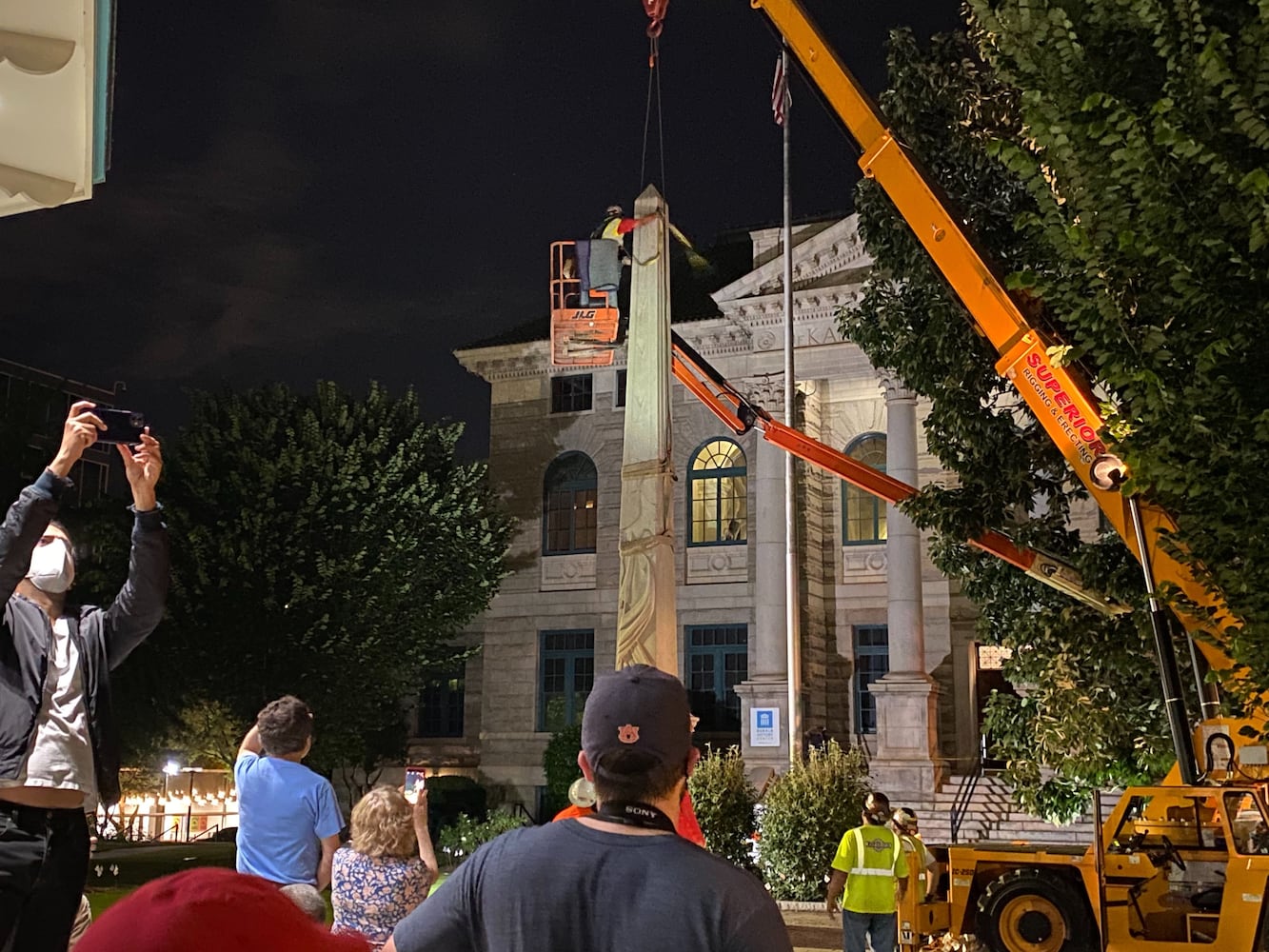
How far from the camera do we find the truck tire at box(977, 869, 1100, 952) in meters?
11.5

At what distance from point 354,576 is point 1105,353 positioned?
2204cm

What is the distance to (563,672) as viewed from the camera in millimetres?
37906

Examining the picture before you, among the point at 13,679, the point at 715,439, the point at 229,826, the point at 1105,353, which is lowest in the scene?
the point at 229,826

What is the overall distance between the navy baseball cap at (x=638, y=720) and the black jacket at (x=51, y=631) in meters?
1.96

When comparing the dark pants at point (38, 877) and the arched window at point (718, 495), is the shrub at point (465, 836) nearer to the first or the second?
the arched window at point (718, 495)

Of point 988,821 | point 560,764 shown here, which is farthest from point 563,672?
point 988,821

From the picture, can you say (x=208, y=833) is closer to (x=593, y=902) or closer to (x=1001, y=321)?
(x=1001, y=321)

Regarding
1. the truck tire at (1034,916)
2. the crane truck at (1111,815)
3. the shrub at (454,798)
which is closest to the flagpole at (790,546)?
the crane truck at (1111,815)

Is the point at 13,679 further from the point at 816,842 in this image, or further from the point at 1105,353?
the point at 816,842

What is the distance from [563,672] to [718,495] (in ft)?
22.0

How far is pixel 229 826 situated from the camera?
32562 millimetres

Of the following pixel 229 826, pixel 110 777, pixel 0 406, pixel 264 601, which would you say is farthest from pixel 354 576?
pixel 110 777

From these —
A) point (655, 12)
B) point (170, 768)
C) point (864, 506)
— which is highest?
point (655, 12)

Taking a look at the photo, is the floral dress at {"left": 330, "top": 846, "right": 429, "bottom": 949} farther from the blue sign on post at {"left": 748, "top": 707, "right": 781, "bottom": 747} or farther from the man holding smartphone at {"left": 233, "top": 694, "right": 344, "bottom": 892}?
the blue sign on post at {"left": 748, "top": 707, "right": 781, "bottom": 747}
